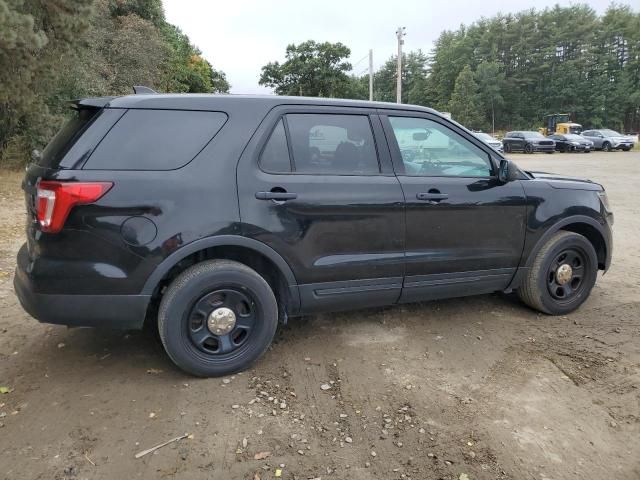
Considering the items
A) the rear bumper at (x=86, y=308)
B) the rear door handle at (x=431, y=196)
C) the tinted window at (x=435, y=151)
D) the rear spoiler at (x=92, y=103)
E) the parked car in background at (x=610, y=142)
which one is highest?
the rear spoiler at (x=92, y=103)

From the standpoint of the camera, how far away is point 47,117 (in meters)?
14.6

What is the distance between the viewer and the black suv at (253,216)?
3135 millimetres

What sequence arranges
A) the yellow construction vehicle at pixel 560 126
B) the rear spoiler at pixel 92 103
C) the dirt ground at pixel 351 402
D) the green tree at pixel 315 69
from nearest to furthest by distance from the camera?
the dirt ground at pixel 351 402
the rear spoiler at pixel 92 103
the yellow construction vehicle at pixel 560 126
the green tree at pixel 315 69

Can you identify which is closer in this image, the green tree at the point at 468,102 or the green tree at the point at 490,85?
the green tree at the point at 490,85

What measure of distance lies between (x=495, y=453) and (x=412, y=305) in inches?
84.3

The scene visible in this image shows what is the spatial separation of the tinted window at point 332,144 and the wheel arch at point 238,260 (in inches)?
24.6

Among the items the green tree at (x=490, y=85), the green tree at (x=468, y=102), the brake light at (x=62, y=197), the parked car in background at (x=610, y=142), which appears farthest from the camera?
the green tree at (x=468, y=102)

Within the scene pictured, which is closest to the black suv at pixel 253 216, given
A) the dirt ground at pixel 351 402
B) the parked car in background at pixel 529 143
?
the dirt ground at pixel 351 402

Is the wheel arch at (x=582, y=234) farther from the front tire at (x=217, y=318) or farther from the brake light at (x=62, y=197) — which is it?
the brake light at (x=62, y=197)

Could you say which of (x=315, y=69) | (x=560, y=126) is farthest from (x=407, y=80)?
(x=560, y=126)

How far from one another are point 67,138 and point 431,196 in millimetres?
2485

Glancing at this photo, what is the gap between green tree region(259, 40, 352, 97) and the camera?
189ft

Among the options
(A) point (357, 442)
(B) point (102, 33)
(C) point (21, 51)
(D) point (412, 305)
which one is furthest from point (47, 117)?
(A) point (357, 442)

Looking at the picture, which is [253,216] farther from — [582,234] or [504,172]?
[582,234]
